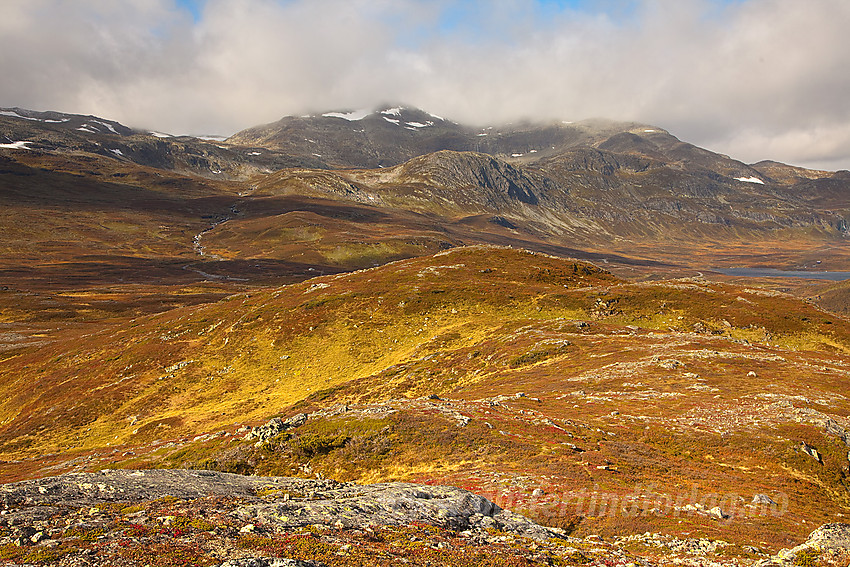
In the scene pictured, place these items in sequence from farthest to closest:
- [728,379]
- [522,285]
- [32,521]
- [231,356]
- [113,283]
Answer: [113,283]
[522,285]
[231,356]
[728,379]
[32,521]

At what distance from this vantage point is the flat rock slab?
1664 cm

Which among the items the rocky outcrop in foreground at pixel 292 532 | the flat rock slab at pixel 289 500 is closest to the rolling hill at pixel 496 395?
the rocky outcrop in foreground at pixel 292 532

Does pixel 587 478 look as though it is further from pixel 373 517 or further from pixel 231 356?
pixel 231 356

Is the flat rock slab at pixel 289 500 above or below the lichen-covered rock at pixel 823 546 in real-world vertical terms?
below

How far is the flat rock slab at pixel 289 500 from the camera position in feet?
54.6

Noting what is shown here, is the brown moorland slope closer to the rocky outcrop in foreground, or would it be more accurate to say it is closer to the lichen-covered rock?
the rocky outcrop in foreground

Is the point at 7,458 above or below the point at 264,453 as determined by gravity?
below

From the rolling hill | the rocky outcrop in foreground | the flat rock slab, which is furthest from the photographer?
the rolling hill

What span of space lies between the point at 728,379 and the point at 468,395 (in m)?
21.9

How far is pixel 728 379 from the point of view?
36625 millimetres

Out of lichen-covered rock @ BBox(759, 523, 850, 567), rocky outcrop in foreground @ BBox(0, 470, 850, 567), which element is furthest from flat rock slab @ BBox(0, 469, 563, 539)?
lichen-covered rock @ BBox(759, 523, 850, 567)

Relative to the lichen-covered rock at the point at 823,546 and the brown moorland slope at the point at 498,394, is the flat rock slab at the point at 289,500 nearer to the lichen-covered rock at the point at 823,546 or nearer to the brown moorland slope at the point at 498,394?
the brown moorland slope at the point at 498,394

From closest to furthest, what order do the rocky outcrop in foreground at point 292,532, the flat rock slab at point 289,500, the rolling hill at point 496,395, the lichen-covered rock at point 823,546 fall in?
the rocky outcrop in foreground at point 292,532 → the lichen-covered rock at point 823,546 → the flat rock slab at point 289,500 → the rolling hill at point 496,395

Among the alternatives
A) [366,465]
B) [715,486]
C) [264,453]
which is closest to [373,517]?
[366,465]
